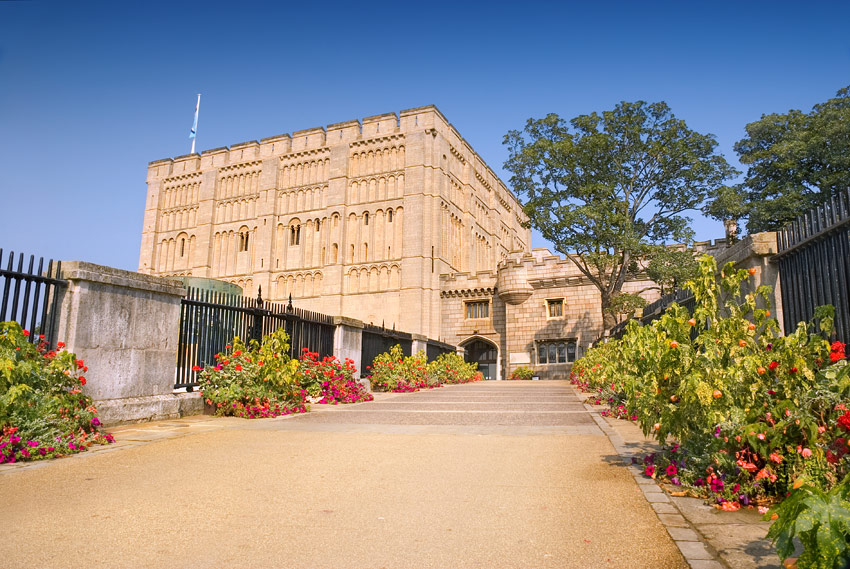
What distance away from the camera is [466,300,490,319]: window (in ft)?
115

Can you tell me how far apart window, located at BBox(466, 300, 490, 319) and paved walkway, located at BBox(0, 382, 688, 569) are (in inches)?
1156

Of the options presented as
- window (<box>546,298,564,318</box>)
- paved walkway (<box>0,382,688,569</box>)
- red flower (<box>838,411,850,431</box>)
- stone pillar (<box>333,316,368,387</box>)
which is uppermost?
window (<box>546,298,564,318</box>)

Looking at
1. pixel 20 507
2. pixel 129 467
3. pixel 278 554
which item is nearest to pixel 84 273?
pixel 129 467

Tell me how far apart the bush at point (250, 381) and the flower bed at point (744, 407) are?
5735 millimetres

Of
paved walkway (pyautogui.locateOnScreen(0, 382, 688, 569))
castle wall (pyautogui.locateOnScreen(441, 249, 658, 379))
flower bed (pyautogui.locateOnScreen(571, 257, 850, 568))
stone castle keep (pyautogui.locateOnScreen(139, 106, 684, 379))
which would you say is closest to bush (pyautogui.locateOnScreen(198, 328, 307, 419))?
paved walkway (pyautogui.locateOnScreen(0, 382, 688, 569))

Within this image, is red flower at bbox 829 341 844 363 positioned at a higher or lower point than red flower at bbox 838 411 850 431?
higher

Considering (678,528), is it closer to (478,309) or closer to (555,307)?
(555,307)

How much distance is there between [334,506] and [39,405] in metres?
3.38

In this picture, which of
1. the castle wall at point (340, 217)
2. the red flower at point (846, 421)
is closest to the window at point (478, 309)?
the castle wall at point (340, 217)

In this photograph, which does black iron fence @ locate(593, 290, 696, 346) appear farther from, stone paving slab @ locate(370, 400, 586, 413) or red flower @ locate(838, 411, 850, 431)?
red flower @ locate(838, 411, 850, 431)

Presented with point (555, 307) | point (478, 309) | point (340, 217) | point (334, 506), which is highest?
point (340, 217)

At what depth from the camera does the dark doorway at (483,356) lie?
35438mm

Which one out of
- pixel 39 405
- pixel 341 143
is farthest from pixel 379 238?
pixel 39 405

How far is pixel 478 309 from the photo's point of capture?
3562cm
